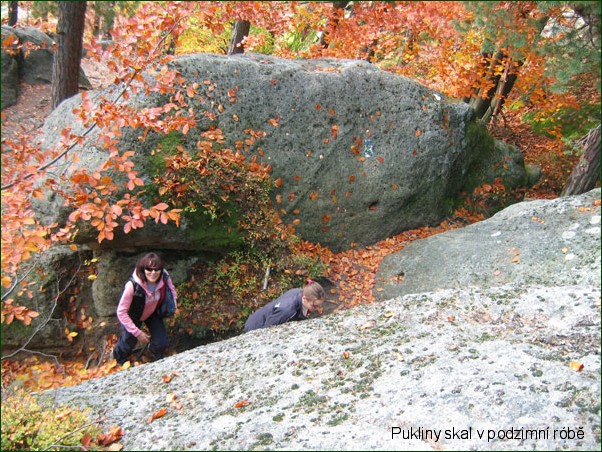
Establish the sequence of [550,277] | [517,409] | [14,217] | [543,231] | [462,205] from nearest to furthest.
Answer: [517,409]
[14,217]
[550,277]
[543,231]
[462,205]

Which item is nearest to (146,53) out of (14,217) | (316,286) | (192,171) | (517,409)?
(192,171)

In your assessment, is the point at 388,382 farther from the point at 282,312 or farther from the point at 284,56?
the point at 284,56

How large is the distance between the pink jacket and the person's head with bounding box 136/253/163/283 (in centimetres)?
9

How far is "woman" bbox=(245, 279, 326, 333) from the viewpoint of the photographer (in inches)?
186

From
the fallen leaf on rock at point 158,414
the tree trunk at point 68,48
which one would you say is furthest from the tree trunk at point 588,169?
the tree trunk at point 68,48

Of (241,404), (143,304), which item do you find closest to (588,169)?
(241,404)

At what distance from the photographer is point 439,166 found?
8398 millimetres

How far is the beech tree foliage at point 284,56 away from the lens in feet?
15.8

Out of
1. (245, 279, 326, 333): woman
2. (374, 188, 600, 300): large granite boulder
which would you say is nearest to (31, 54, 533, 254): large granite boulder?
(374, 188, 600, 300): large granite boulder

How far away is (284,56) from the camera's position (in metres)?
11.9

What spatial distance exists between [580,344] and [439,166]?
514 centimetres

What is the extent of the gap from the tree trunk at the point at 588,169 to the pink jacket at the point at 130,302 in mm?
6558

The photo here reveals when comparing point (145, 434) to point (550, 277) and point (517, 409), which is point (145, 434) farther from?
point (550, 277)

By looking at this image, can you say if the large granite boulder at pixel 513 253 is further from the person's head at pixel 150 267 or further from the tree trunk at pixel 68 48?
the tree trunk at pixel 68 48
